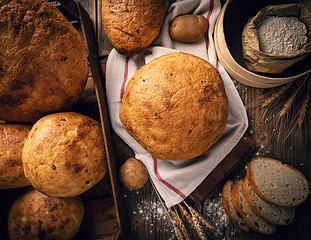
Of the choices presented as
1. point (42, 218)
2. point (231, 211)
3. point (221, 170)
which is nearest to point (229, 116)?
point (221, 170)

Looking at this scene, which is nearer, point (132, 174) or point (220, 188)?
point (132, 174)

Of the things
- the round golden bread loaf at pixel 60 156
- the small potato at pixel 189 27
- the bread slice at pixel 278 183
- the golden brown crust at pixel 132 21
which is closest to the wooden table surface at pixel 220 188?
the bread slice at pixel 278 183

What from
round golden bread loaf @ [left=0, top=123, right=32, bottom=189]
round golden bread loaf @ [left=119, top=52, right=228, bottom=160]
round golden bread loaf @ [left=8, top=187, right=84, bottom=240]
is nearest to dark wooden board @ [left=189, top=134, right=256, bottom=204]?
round golden bread loaf @ [left=119, top=52, right=228, bottom=160]

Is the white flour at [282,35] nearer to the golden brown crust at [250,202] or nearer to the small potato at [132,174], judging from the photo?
the golden brown crust at [250,202]

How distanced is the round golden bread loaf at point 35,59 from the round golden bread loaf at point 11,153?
0.38ft

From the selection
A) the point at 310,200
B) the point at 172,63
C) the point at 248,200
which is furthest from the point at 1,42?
the point at 310,200

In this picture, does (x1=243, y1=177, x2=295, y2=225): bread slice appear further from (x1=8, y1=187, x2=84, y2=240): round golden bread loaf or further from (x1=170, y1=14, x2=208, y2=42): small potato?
(x1=8, y1=187, x2=84, y2=240): round golden bread loaf

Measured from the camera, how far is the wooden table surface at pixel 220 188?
136 cm

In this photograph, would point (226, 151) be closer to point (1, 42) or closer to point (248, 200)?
point (248, 200)

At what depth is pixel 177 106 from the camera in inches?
36.7

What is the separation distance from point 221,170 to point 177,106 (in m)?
0.65

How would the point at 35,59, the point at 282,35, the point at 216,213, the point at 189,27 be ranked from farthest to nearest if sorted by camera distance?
1. the point at 216,213
2. the point at 189,27
3. the point at 282,35
4. the point at 35,59

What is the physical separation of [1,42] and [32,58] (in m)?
0.13

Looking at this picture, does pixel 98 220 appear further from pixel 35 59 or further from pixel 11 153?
pixel 35 59
